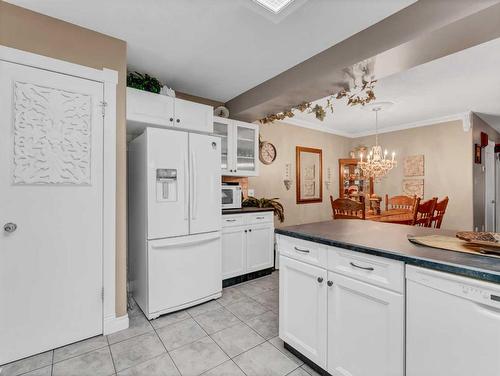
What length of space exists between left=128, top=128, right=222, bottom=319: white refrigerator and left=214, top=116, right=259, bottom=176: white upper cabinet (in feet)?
2.21

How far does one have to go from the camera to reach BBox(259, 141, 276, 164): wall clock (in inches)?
165

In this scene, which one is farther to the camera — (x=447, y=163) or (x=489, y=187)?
(x=489, y=187)

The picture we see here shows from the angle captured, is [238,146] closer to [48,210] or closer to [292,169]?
[292,169]

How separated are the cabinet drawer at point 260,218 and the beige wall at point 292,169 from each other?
2.40ft

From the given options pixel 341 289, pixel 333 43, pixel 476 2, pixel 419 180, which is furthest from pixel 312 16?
pixel 419 180

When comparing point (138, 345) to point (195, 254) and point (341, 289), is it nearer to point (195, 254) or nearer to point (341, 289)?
point (195, 254)

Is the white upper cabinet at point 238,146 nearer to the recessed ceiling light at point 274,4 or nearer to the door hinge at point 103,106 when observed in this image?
the door hinge at point 103,106

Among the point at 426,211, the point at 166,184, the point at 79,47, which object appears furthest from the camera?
the point at 426,211

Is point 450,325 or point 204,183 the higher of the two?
point 204,183

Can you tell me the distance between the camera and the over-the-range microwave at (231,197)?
3215mm

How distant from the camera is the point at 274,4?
162cm

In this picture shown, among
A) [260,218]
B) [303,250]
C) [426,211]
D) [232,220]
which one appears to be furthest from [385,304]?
[426,211]

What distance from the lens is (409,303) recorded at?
114cm

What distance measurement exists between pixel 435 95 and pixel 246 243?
11.1 ft
